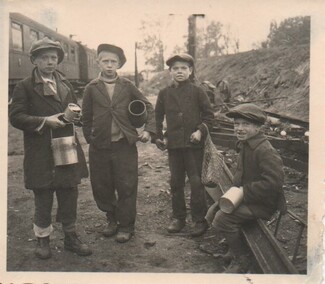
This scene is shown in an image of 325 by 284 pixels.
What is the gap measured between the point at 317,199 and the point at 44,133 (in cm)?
161

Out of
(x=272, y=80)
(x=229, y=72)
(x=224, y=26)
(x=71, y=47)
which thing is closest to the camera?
(x=224, y=26)

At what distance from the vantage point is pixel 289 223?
2463 mm

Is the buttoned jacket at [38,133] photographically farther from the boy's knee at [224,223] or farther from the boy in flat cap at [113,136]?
the boy's knee at [224,223]

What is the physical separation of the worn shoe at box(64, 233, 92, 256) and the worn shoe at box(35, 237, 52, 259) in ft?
0.35

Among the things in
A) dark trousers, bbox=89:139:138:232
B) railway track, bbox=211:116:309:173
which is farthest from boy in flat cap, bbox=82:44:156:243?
railway track, bbox=211:116:309:173

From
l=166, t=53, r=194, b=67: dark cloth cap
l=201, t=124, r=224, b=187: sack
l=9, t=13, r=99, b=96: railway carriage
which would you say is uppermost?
l=9, t=13, r=99, b=96: railway carriage

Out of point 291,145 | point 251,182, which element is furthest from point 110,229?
point 291,145

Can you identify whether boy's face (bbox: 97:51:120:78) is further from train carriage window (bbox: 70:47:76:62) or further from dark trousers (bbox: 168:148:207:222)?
train carriage window (bbox: 70:47:76:62)

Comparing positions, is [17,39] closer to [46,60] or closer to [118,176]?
[46,60]

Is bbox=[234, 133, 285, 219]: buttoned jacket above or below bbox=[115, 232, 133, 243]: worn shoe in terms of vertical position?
above

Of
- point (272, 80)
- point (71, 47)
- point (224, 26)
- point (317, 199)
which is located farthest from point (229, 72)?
point (317, 199)

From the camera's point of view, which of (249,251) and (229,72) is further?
(229,72)

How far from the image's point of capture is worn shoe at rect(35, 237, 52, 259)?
2096mm

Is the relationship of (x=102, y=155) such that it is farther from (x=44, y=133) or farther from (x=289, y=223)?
(x=289, y=223)
